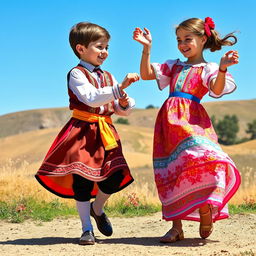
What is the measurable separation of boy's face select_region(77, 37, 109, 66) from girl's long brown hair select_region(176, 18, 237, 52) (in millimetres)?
730

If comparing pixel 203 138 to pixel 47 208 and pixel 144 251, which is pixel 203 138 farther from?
pixel 47 208

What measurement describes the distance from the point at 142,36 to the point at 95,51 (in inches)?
18.1

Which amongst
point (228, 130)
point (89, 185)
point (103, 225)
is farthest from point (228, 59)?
point (228, 130)

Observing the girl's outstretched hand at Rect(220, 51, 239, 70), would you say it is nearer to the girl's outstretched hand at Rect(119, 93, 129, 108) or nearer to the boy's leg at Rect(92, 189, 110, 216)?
the girl's outstretched hand at Rect(119, 93, 129, 108)

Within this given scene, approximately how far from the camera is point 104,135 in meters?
5.10

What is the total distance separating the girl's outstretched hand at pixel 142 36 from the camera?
5.12 meters

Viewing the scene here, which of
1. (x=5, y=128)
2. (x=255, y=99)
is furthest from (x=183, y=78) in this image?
(x=255, y=99)

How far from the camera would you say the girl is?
493 cm

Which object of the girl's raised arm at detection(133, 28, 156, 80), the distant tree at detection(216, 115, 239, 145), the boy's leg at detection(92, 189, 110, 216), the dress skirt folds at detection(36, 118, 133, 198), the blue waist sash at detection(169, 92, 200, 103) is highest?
the girl's raised arm at detection(133, 28, 156, 80)

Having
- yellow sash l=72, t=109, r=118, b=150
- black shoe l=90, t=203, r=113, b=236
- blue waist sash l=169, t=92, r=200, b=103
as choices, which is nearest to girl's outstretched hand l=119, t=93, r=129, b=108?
yellow sash l=72, t=109, r=118, b=150

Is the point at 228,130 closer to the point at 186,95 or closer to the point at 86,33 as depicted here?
the point at 186,95

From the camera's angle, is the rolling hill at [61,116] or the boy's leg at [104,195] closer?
the boy's leg at [104,195]

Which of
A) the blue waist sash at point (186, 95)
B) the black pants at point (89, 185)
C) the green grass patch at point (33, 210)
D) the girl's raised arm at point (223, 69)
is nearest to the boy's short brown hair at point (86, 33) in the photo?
the blue waist sash at point (186, 95)

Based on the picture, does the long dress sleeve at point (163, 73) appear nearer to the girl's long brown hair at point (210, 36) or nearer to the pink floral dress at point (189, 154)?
the pink floral dress at point (189, 154)
